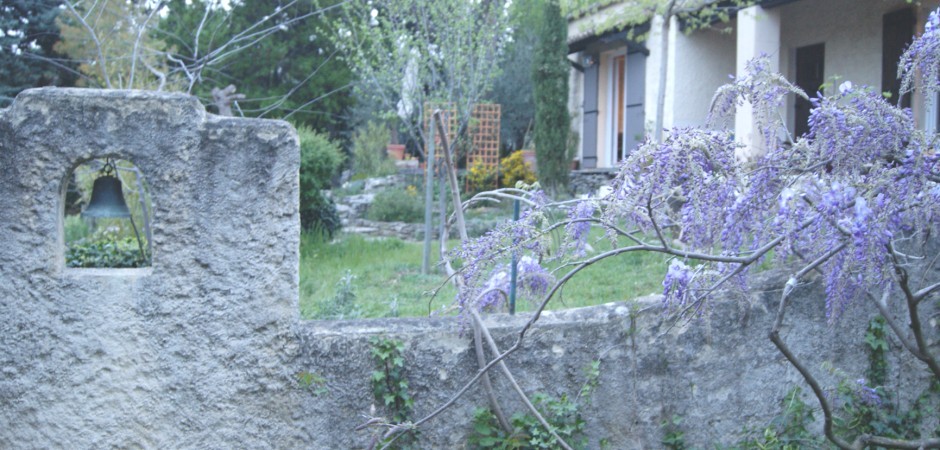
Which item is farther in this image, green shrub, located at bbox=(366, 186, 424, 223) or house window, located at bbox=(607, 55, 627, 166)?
house window, located at bbox=(607, 55, 627, 166)

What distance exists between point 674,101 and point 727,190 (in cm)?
969

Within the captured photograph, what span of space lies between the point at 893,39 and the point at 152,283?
370 inches

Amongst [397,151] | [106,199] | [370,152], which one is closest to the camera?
[106,199]

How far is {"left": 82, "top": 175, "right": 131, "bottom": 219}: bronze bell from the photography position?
3.67 meters

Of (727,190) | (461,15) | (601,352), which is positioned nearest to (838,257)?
(727,190)

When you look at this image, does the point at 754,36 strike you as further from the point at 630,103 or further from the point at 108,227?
the point at 108,227

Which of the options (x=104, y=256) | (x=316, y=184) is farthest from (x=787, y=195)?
(x=316, y=184)

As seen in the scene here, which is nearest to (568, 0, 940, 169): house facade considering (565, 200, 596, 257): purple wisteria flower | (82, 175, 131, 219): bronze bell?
(565, 200, 596, 257): purple wisteria flower

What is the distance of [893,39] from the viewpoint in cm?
999

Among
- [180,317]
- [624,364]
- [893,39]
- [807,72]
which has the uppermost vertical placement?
[893,39]

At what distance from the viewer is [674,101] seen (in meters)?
12.3

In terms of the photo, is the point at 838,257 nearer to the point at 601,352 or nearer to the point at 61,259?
the point at 601,352

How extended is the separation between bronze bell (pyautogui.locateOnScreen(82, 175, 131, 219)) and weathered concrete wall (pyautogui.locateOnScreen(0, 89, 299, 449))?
404mm

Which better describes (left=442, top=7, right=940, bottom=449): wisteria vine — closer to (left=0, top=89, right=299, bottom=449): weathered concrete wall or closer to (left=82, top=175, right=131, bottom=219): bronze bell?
(left=0, top=89, right=299, bottom=449): weathered concrete wall
